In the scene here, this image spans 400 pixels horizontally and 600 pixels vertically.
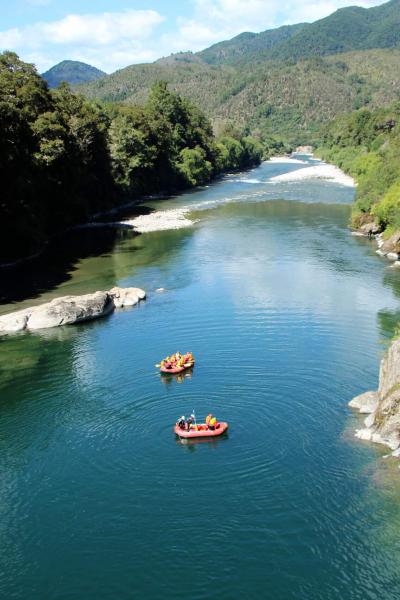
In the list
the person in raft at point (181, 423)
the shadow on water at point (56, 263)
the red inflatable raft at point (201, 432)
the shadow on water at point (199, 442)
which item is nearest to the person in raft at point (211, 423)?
the red inflatable raft at point (201, 432)

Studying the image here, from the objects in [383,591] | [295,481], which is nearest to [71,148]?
[295,481]

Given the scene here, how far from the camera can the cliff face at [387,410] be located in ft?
121

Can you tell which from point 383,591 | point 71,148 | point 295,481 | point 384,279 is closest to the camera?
point 383,591

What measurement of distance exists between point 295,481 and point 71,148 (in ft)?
252

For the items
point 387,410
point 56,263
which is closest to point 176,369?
Result: point 387,410

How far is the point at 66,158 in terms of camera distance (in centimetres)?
9575

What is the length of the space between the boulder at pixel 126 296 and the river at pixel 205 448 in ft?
6.17

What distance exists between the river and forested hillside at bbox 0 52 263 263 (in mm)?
13154

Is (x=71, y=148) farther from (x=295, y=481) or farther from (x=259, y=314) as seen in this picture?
(x=295, y=481)

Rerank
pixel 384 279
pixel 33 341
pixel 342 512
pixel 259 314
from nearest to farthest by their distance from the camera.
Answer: pixel 342 512
pixel 33 341
pixel 259 314
pixel 384 279

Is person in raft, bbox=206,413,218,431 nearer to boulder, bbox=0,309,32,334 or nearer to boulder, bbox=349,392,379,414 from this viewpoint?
boulder, bbox=349,392,379,414

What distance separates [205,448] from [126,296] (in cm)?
3069

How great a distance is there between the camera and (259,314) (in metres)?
60.2

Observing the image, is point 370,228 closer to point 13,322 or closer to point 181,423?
point 13,322
